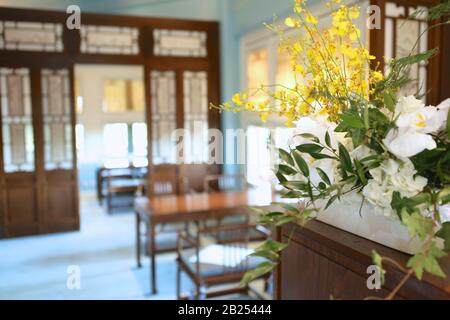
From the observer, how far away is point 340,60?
3.20 ft

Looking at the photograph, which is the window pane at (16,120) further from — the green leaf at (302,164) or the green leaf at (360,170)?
the green leaf at (360,170)

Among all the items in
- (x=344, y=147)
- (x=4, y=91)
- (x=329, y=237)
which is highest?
(x=4, y=91)

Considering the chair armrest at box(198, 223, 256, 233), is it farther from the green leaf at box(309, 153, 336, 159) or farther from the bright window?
the bright window

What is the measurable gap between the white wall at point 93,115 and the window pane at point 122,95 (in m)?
0.09

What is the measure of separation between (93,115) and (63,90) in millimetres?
3490

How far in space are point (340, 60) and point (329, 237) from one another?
43 centimetres

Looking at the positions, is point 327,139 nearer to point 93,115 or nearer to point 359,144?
point 359,144

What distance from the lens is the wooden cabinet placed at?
701mm

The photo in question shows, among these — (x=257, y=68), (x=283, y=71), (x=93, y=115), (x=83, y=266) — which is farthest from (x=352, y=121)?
(x=93, y=115)

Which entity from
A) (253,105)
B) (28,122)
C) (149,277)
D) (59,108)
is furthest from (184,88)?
(253,105)

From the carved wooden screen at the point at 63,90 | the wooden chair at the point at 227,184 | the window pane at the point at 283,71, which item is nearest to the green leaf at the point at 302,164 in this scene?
the window pane at the point at 283,71

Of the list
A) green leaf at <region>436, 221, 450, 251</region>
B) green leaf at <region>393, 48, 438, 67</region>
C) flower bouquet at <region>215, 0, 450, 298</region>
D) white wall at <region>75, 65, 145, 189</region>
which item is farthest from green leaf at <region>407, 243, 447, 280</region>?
white wall at <region>75, 65, 145, 189</region>
